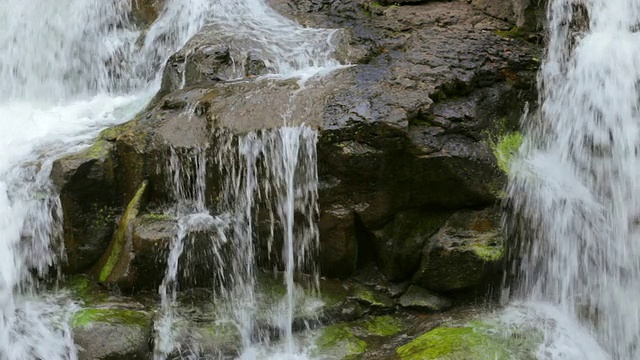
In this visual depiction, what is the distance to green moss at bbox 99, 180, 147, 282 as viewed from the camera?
18.4 ft

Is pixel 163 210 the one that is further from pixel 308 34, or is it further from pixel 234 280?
pixel 308 34

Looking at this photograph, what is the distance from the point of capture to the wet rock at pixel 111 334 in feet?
16.0

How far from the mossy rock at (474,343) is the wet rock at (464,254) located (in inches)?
17.3

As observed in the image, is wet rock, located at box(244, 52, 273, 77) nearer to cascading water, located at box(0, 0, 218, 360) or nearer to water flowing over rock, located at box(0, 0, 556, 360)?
water flowing over rock, located at box(0, 0, 556, 360)

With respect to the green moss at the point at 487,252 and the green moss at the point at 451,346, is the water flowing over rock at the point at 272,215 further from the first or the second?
the green moss at the point at 451,346

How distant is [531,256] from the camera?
17.8 feet

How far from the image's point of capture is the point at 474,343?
4.73m

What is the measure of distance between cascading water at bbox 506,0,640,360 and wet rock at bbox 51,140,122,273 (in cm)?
364

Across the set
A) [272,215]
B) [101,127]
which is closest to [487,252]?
[272,215]

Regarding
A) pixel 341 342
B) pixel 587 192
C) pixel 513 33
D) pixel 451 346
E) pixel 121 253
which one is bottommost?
pixel 341 342

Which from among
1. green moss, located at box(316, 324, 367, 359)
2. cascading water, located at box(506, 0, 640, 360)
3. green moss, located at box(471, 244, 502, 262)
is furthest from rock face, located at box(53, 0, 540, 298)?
green moss, located at box(316, 324, 367, 359)

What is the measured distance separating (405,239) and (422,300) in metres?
0.54

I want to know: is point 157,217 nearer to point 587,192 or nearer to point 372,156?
point 372,156

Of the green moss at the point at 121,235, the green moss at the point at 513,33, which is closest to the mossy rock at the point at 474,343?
the green moss at the point at 121,235
